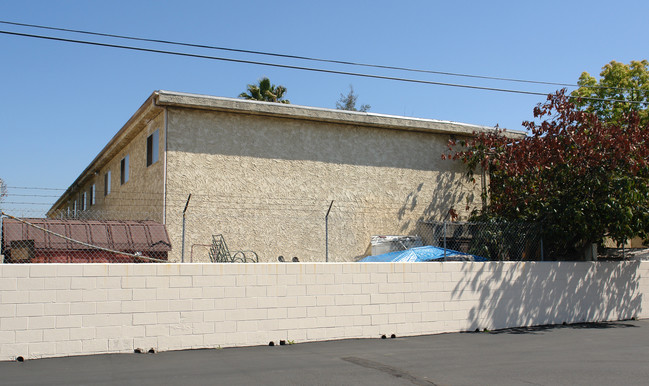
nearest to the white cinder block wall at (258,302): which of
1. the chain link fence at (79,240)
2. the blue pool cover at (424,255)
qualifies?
the blue pool cover at (424,255)

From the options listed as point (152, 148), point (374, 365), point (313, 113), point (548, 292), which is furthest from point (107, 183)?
point (374, 365)

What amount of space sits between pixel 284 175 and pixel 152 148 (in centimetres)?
349

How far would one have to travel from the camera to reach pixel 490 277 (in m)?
12.7

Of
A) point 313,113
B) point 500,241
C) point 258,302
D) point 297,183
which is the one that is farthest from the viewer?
point 313,113

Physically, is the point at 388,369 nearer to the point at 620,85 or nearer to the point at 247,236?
the point at 247,236

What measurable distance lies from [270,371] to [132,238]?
18.2 feet

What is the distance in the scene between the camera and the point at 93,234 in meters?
11.9

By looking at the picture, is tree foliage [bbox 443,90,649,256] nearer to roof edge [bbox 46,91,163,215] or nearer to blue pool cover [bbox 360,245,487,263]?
blue pool cover [bbox 360,245,487,263]

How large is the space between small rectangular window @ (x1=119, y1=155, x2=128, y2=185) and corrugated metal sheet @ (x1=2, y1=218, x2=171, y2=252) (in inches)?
258

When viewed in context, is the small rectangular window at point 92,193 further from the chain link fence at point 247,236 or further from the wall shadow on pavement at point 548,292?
the wall shadow on pavement at point 548,292

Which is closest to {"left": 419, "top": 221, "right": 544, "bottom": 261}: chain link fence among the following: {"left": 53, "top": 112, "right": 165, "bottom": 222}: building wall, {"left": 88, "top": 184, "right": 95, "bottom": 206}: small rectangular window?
{"left": 53, "top": 112, "right": 165, "bottom": 222}: building wall

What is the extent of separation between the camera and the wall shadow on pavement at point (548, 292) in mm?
12516

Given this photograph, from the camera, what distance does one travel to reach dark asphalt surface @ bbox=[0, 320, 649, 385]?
733cm

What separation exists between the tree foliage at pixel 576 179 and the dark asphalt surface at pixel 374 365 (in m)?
3.59
